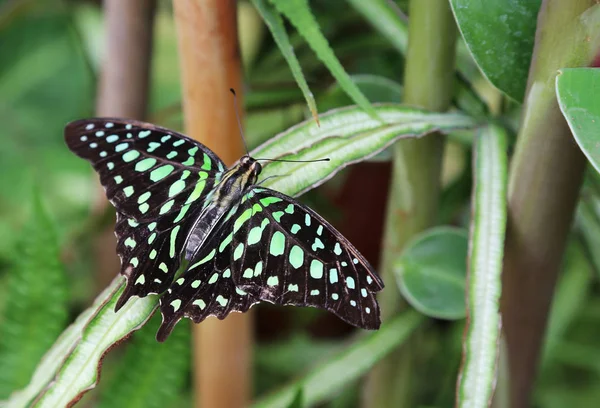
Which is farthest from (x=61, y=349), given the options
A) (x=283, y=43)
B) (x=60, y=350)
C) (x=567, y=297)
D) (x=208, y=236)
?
(x=567, y=297)

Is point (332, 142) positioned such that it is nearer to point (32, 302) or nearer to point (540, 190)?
point (540, 190)

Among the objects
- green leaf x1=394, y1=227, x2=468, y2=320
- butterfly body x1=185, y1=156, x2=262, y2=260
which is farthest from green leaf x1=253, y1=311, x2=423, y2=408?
butterfly body x1=185, y1=156, x2=262, y2=260

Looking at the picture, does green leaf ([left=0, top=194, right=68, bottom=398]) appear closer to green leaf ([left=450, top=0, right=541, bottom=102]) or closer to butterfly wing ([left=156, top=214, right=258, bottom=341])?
butterfly wing ([left=156, top=214, right=258, bottom=341])

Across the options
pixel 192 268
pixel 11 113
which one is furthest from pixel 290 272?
pixel 11 113

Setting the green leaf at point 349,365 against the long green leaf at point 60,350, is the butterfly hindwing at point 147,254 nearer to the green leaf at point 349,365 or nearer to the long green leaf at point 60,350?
the long green leaf at point 60,350

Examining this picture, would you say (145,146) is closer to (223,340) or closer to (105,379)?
(223,340)

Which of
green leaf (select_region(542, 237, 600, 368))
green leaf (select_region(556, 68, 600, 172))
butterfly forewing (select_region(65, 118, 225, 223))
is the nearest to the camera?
green leaf (select_region(556, 68, 600, 172))

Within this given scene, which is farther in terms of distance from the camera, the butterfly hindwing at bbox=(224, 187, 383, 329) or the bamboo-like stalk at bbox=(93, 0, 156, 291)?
the bamboo-like stalk at bbox=(93, 0, 156, 291)

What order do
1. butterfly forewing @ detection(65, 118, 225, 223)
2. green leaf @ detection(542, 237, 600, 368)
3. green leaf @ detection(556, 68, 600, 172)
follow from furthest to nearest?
green leaf @ detection(542, 237, 600, 368)
butterfly forewing @ detection(65, 118, 225, 223)
green leaf @ detection(556, 68, 600, 172)
